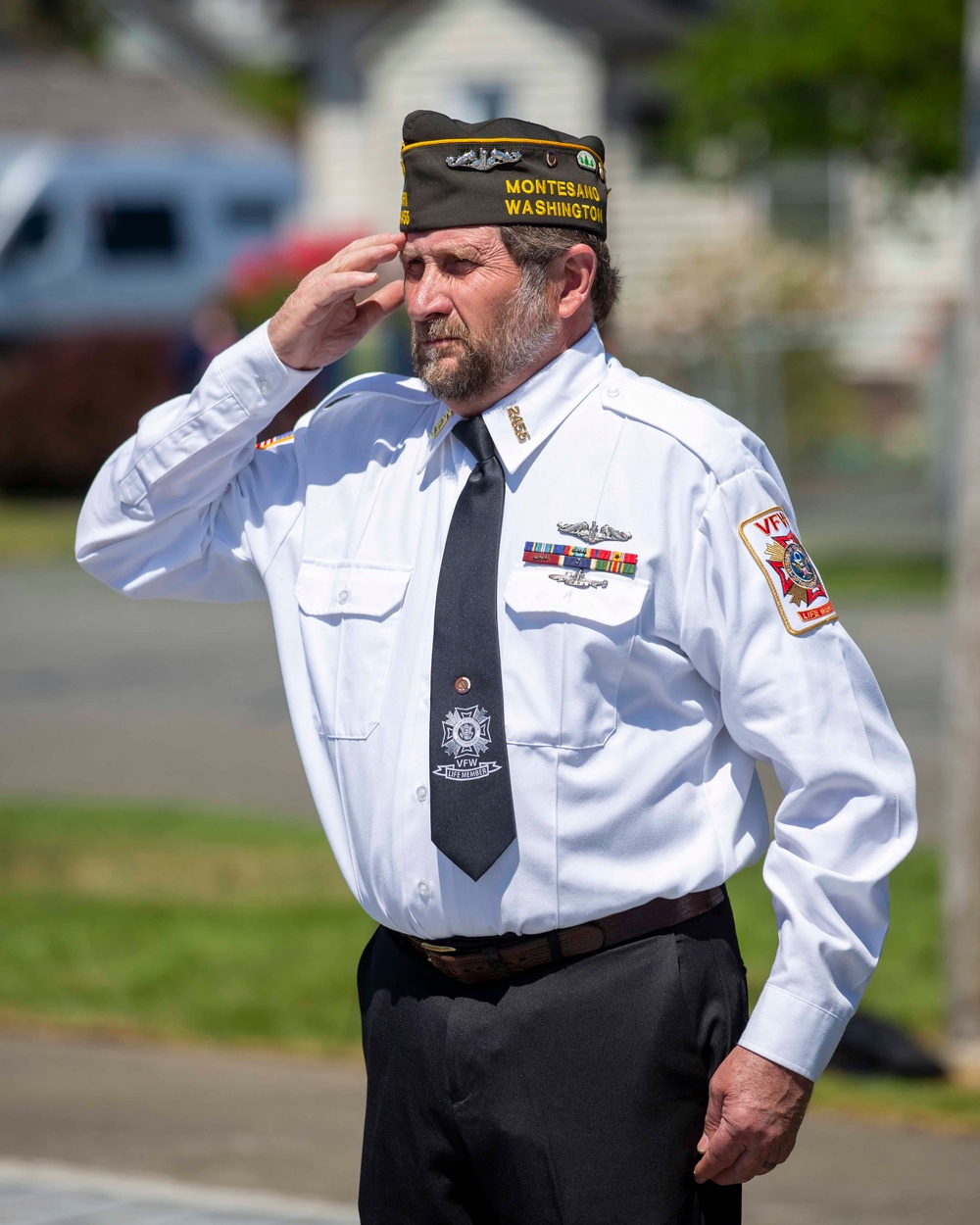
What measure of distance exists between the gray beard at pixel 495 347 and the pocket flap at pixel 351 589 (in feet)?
0.90

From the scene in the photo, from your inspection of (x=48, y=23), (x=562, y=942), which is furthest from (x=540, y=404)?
(x=48, y=23)

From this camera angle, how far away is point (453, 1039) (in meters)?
2.69

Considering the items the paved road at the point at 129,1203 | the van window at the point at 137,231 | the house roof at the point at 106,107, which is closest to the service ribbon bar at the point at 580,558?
the paved road at the point at 129,1203

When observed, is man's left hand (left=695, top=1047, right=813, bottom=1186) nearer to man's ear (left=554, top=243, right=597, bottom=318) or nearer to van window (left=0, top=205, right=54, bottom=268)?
man's ear (left=554, top=243, right=597, bottom=318)

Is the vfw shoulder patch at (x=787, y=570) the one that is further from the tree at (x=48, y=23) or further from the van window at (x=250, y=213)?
the tree at (x=48, y=23)

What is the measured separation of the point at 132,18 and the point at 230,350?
4814 centimetres

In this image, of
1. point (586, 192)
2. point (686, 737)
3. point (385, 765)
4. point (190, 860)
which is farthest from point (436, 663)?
point (190, 860)

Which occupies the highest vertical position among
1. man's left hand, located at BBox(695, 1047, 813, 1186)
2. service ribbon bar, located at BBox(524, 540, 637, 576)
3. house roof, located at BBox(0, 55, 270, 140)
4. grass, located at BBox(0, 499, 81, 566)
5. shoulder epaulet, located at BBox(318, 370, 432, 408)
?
house roof, located at BBox(0, 55, 270, 140)

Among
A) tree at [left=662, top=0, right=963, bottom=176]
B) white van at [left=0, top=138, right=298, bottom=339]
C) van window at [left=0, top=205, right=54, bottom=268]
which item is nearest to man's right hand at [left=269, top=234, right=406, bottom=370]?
tree at [left=662, top=0, right=963, bottom=176]

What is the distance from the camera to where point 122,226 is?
24906mm

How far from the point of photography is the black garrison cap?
2727 millimetres

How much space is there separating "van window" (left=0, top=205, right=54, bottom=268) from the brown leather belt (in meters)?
22.2

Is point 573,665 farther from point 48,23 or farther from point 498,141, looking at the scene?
point 48,23

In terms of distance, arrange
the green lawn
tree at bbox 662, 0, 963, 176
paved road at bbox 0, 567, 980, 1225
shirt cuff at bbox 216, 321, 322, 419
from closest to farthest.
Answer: shirt cuff at bbox 216, 321, 322, 419, paved road at bbox 0, 567, 980, 1225, the green lawn, tree at bbox 662, 0, 963, 176
